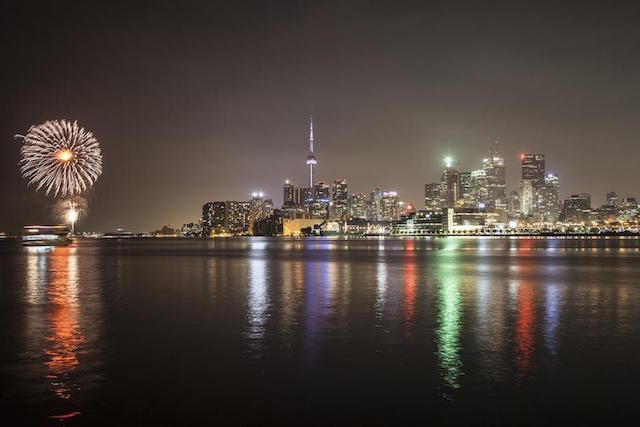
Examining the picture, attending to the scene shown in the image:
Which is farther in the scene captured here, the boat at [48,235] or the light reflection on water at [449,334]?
the boat at [48,235]

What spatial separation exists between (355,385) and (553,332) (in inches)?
384

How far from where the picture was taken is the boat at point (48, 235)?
14923 cm

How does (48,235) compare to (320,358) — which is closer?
(320,358)

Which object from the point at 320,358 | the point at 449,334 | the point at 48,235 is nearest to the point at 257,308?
the point at 449,334

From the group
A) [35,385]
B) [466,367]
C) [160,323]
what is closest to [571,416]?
[466,367]

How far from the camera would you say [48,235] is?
155125 millimetres

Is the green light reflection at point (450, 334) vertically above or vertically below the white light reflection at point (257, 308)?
below

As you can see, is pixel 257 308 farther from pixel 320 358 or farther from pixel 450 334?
pixel 320 358

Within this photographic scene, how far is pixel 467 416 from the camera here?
10.9 m

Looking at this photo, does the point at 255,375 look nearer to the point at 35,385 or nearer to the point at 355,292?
the point at 35,385

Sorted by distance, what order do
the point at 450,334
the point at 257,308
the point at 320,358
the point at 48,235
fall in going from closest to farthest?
the point at 320,358
the point at 450,334
the point at 257,308
the point at 48,235

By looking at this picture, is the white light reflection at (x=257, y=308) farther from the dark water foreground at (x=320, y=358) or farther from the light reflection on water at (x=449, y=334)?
the light reflection on water at (x=449, y=334)

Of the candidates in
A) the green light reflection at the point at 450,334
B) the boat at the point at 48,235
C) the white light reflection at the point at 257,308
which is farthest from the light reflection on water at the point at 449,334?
the boat at the point at 48,235

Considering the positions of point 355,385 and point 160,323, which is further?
point 160,323
